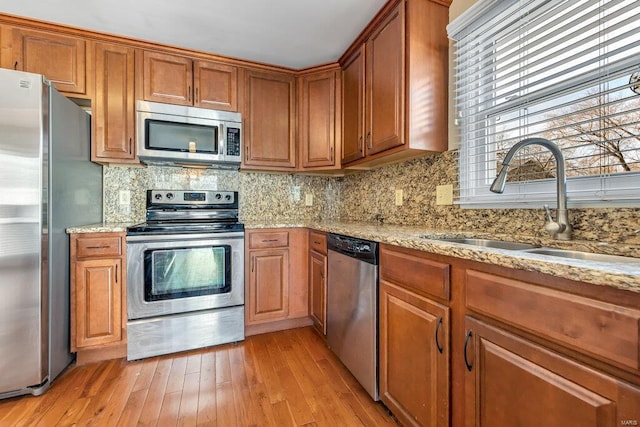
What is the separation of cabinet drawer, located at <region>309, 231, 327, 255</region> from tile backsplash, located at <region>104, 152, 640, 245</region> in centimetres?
54

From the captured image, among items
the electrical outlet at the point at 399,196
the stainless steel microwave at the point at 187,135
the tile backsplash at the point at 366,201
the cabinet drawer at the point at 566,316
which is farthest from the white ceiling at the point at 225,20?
the cabinet drawer at the point at 566,316

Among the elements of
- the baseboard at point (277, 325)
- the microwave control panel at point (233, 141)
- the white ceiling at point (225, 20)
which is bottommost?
the baseboard at point (277, 325)

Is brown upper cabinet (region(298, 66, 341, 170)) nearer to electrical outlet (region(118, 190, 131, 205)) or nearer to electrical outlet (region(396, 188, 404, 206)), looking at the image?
electrical outlet (region(396, 188, 404, 206))

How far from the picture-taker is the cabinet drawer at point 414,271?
1063mm

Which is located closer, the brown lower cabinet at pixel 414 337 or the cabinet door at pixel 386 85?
the brown lower cabinet at pixel 414 337

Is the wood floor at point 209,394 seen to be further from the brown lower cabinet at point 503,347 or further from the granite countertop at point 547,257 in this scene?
the granite countertop at point 547,257

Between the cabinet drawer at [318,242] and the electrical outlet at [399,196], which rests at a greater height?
the electrical outlet at [399,196]

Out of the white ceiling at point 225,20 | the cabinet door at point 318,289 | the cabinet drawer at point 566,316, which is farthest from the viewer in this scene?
the cabinet door at point 318,289

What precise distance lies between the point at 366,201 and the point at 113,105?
218 centimetres

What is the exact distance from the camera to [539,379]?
2.46 ft

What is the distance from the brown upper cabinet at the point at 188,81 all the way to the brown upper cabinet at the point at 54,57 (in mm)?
403

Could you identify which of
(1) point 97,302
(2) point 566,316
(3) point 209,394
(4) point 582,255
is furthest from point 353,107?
(1) point 97,302

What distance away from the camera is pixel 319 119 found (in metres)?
2.58

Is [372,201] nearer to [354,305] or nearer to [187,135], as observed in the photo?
[354,305]
